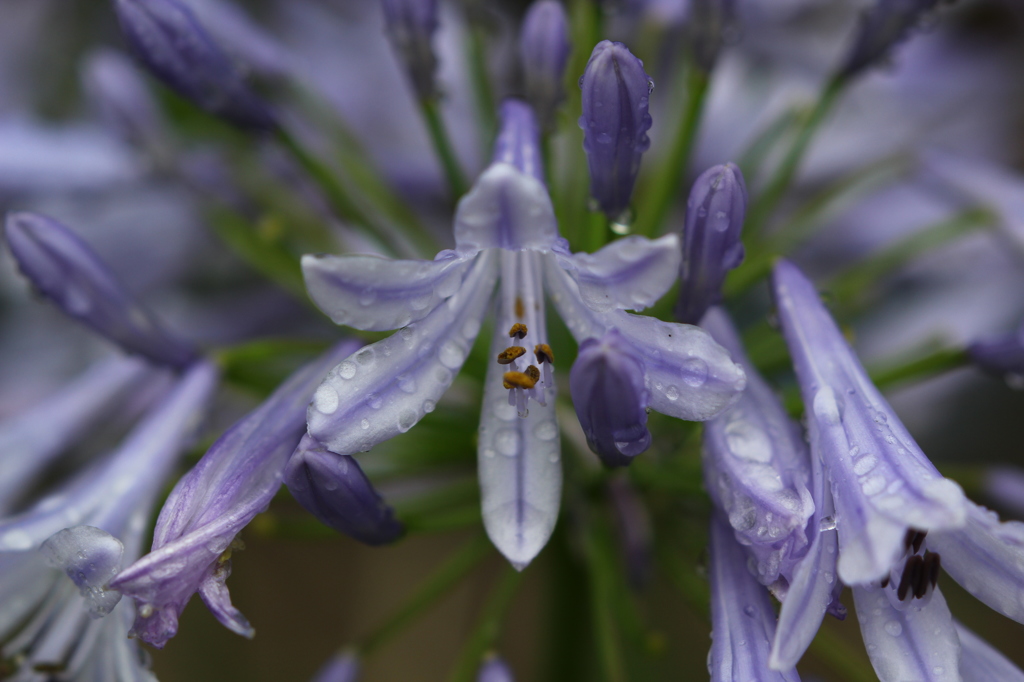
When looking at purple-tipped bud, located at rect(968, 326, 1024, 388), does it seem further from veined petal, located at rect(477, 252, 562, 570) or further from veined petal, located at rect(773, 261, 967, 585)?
veined petal, located at rect(477, 252, 562, 570)

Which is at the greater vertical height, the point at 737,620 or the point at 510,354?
the point at 510,354

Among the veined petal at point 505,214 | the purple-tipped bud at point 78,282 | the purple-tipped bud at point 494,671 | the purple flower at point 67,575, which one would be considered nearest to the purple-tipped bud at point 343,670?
the purple-tipped bud at point 494,671

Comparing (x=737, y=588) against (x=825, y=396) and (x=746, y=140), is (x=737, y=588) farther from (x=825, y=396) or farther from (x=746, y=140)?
(x=746, y=140)

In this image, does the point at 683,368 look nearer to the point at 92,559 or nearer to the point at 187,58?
the point at 92,559

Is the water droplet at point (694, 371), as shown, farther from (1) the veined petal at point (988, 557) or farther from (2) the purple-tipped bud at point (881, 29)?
(2) the purple-tipped bud at point (881, 29)

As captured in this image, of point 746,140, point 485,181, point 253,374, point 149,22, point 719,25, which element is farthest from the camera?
point 746,140

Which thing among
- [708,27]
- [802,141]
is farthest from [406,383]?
[802,141]

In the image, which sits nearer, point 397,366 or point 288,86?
point 397,366

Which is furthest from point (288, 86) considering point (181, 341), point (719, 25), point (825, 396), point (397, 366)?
point (825, 396)
